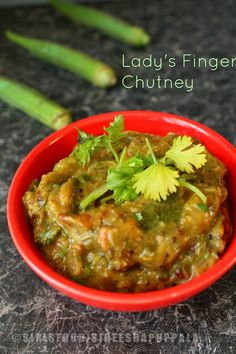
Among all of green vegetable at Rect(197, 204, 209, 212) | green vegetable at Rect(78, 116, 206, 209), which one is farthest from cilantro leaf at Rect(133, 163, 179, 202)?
green vegetable at Rect(197, 204, 209, 212)

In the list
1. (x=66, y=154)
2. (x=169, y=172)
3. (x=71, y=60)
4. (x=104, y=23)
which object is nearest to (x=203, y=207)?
(x=169, y=172)

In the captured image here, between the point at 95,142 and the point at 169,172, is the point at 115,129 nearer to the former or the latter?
the point at 95,142

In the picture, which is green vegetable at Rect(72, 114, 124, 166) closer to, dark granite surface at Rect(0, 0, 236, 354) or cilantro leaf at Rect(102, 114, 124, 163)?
cilantro leaf at Rect(102, 114, 124, 163)

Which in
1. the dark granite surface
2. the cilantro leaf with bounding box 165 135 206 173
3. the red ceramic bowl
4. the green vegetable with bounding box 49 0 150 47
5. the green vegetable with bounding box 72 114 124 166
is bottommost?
the dark granite surface

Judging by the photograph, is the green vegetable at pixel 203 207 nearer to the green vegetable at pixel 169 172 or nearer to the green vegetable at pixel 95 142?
the green vegetable at pixel 169 172

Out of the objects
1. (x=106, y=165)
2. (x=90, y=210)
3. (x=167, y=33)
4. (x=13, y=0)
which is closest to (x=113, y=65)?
(x=167, y=33)

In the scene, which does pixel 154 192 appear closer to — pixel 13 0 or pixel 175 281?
pixel 175 281

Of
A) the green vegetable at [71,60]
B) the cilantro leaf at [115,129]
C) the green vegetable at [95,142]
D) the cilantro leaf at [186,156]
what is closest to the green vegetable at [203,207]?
the cilantro leaf at [186,156]
